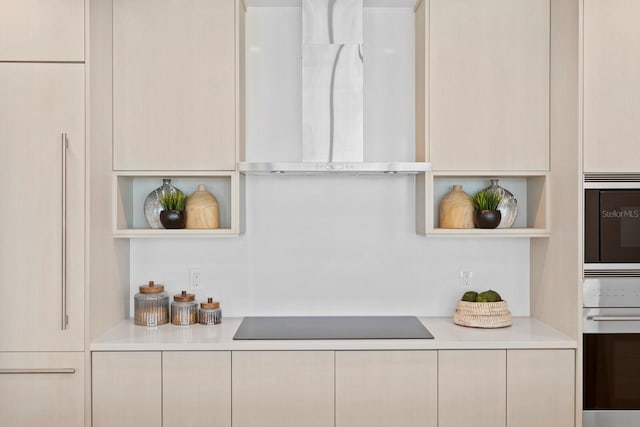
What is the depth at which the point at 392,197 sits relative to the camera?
3055mm

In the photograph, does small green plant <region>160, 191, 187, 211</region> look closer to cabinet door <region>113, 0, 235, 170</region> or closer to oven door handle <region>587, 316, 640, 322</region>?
cabinet door <region>113, 0, 235, 170</region>

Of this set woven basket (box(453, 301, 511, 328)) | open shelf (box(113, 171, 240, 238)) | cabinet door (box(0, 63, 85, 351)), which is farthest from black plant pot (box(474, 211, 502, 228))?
cabinet door (box(0, 63, 85, 351))

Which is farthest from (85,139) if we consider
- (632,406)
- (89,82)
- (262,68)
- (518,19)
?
(632,406)

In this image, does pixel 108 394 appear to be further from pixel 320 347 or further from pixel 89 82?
pixel 89 82

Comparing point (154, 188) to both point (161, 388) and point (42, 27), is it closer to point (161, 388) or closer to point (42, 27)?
point (42, 27)

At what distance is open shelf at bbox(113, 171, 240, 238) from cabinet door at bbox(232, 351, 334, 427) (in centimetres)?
62

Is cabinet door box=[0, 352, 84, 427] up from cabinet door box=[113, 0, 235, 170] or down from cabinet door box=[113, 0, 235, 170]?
down

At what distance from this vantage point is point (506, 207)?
2.91 metres

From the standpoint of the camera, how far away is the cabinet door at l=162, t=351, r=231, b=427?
8.11ft

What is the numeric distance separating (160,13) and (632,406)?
2.70 meters

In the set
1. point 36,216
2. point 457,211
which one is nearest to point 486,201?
point 457,211

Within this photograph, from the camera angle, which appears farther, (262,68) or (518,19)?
(262,68)

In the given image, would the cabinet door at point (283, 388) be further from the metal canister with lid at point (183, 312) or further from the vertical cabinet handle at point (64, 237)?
the vertical cabinet handle at point (64, 237)

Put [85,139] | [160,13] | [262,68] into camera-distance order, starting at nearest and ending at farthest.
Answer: [85,139] < [160,13] < [262,68]
